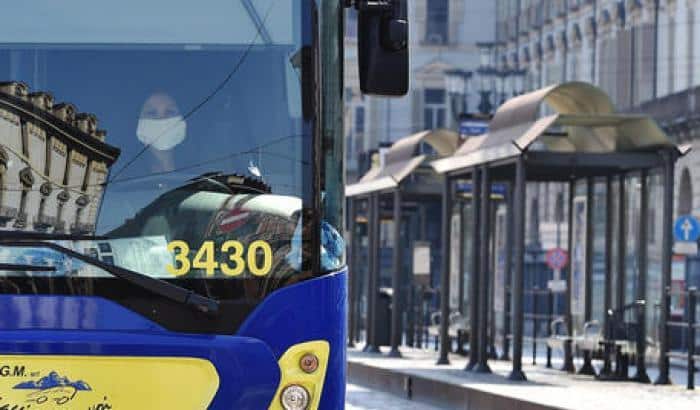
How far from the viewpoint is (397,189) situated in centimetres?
2855

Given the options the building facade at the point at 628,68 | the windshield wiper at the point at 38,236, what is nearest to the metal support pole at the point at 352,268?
the building facade at the point at 628,68

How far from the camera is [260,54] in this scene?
922cm

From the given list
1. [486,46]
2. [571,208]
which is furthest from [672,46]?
[571,208]

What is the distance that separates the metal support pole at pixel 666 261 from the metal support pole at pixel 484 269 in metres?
2.30

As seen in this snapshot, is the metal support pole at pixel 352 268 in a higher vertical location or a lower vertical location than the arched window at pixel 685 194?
lower

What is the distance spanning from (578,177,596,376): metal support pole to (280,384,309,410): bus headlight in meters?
14.6

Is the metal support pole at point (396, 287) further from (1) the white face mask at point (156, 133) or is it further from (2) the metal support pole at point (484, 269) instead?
(1) the white face mask at point (156, 133)

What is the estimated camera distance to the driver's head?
9031 millimetres

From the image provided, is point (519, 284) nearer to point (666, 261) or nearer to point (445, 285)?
point (666, 261)

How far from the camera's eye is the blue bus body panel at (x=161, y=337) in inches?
345

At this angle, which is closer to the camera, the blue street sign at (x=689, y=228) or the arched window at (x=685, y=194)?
the blue street sign at (x=689, y=228)

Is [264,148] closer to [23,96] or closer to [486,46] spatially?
[23,96]

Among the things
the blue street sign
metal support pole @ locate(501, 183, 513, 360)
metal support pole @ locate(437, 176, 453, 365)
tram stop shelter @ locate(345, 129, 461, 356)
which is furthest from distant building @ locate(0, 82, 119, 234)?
the blue street sign

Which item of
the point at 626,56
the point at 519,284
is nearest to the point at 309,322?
the point at 519,284
